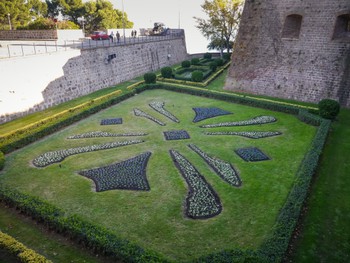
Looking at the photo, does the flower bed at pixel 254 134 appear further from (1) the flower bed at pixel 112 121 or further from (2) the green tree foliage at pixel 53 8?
(2) the green tree foliage at pixel 53 8

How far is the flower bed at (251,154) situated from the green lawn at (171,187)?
11.5 inches

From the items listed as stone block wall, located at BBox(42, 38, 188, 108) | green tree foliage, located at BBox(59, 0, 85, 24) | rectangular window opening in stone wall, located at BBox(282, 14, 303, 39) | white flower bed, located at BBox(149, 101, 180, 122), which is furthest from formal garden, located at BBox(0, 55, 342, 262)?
green tree foliage, located at BBox(59, 0, 85, 24)

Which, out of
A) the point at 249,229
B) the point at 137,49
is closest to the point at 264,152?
the point at 249,229

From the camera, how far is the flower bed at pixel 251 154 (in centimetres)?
1396

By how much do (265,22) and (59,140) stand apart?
18654mm

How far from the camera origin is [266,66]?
2403 centimetres

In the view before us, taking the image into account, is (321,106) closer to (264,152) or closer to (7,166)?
(264,152)

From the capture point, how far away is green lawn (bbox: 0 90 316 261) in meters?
9.23

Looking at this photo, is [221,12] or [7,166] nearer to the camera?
[7,166]

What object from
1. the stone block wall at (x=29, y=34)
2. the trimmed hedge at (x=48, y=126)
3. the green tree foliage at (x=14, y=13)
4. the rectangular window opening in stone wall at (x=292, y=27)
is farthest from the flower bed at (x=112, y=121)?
the green tree foliage at (x=14, y=13)

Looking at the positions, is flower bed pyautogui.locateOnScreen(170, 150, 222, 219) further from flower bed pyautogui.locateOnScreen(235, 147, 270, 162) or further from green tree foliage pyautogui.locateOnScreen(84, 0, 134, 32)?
green tree foliage pyautogui.locateOnScreen(84, 0, 134, 32)

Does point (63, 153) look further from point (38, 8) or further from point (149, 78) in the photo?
point (38, 8)

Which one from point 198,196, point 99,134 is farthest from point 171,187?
point 99,134

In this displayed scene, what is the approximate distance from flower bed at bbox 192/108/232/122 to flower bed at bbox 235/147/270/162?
5115mm
